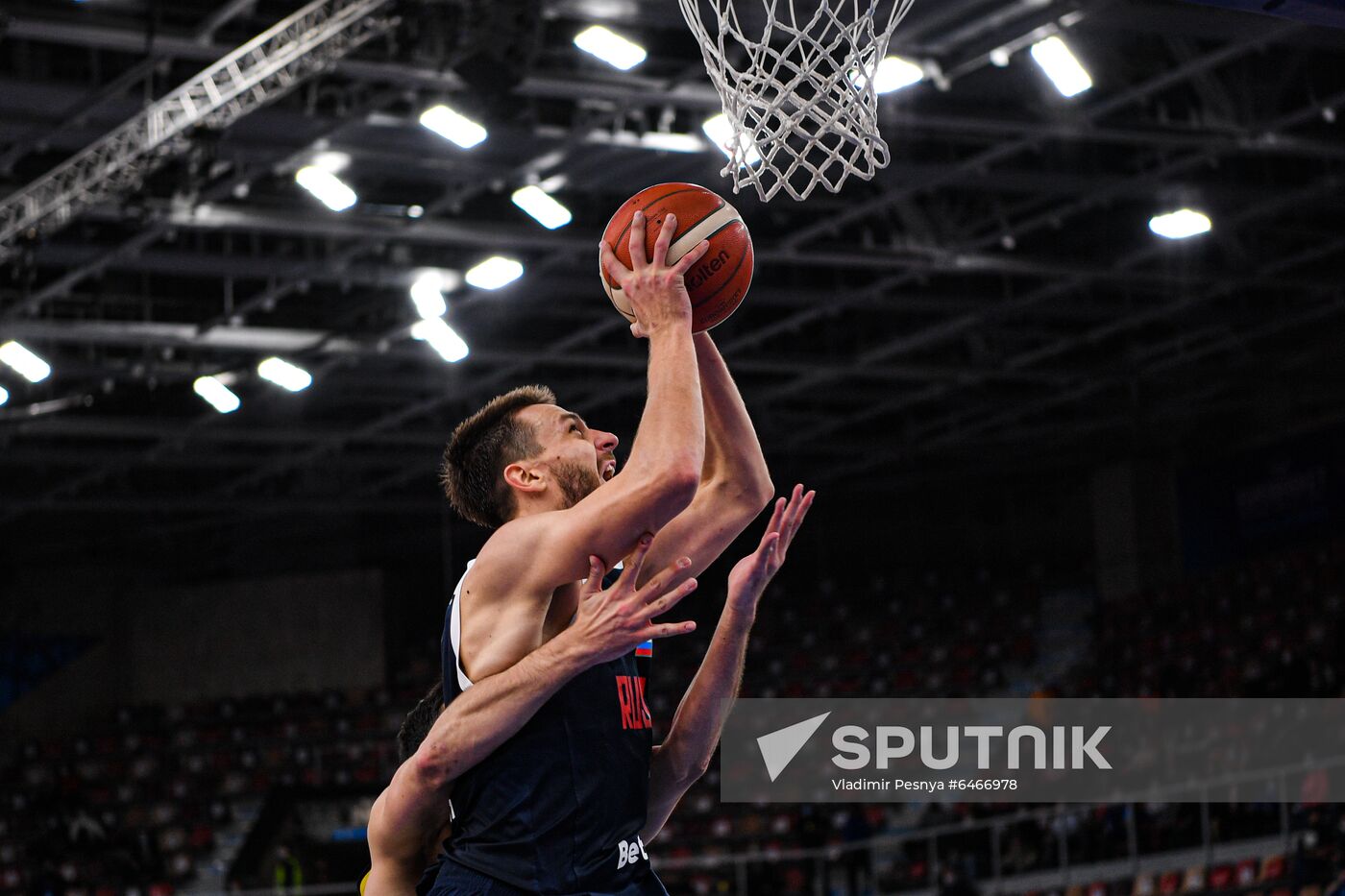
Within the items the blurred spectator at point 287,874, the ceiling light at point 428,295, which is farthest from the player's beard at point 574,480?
the blurred spectator at point 287,874

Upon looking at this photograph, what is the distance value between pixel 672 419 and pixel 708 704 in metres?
0.73

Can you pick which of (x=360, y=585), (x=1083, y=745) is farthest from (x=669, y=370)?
(x=360, y=585)

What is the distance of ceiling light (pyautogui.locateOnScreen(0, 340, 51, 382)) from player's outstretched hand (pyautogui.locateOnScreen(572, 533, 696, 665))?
48.4 feet

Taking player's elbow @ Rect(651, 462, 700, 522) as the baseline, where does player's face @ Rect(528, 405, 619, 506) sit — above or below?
above

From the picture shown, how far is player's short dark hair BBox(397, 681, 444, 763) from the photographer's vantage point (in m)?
3.92

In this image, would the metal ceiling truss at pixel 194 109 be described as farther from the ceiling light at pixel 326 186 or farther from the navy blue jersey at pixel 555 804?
the navy blue jersey at pixel 555 804

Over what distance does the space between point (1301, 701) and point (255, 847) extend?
1244cm

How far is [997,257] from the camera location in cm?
1730

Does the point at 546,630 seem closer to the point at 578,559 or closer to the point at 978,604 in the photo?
the point at 578,559

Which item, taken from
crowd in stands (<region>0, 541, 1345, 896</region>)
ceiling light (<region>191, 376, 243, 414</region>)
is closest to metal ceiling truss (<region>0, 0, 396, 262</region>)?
ceiling light (<region>191, 376, 243, 414</region>)

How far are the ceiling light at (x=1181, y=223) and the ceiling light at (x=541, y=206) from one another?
19.0 ft

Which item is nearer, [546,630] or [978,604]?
[546,630]

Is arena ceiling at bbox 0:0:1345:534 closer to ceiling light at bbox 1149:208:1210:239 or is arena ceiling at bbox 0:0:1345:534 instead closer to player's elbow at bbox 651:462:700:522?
ceiling light at bbox 1149:208:1210:239

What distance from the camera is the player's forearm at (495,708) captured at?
2.97 m
